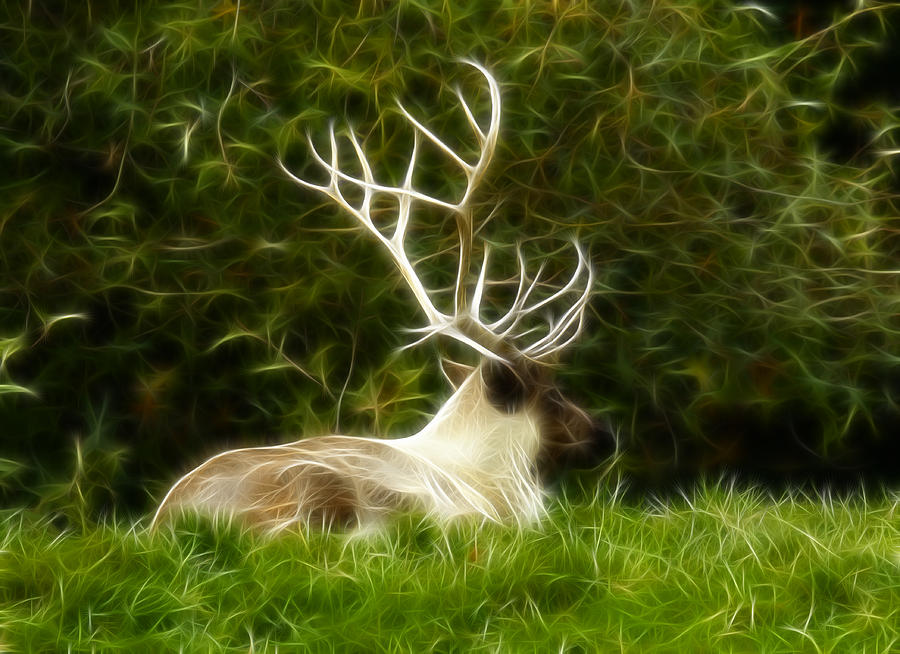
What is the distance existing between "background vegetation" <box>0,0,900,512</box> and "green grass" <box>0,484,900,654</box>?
879 mm

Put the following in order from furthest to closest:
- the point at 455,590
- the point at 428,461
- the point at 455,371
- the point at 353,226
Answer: the point at 353,226, the point at 455,371, the point at 428,461, the point at 455,590

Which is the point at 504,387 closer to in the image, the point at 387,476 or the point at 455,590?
the point at 387,476

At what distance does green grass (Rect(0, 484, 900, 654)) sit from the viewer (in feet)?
6.76

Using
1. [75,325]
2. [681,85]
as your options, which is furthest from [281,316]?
[681,85]

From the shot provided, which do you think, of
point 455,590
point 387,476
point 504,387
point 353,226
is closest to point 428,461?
point 387,476

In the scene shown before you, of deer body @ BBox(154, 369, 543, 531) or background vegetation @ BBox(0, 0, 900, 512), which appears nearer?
deer body @ BBox(154, 369, 543, 531)

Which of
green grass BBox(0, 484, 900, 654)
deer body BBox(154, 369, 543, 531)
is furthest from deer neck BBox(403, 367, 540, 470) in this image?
green grass BBox(0, 484, 900, 654)

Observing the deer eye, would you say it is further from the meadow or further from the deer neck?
the meadow

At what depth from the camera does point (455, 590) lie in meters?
2.24

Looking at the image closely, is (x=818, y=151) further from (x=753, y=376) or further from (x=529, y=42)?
(x=529, y=42)

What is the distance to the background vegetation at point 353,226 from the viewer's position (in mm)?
3469

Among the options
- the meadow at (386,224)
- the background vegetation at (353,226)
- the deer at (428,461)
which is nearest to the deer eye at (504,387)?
the deer at (428,461)

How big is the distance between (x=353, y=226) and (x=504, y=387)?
914 millimetres

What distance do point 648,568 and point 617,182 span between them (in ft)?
4.71
